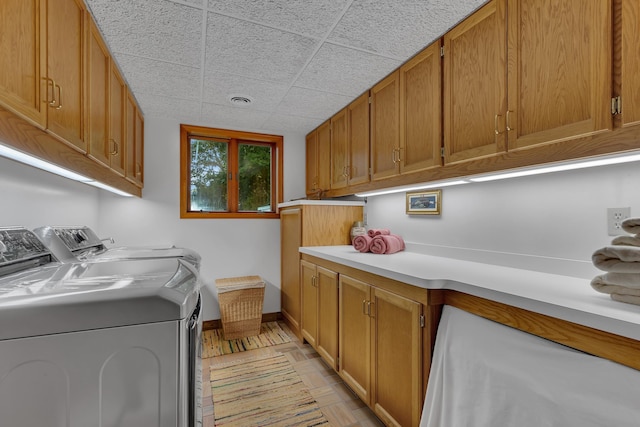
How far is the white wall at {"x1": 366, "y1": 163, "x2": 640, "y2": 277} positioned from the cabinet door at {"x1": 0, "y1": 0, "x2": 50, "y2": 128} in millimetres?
2086

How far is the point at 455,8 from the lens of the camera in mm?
1432

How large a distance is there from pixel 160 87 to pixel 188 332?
2067mm

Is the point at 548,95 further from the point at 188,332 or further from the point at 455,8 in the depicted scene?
the point at 188,332

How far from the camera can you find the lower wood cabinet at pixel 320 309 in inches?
84.8

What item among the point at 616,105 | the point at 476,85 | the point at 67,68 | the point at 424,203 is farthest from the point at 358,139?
the point at 67,68

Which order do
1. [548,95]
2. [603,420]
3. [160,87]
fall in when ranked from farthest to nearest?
1. [160,87]
2. [548,95]
3. [603,420]

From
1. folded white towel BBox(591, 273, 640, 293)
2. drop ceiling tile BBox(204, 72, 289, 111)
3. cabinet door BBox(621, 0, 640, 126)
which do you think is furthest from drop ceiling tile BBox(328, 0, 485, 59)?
folded white towel BBox(591, 273, 640, 293)

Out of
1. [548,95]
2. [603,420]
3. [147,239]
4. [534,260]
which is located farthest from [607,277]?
[147,239]

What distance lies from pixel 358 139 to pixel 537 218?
4.60 ft

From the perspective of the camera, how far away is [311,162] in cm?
338

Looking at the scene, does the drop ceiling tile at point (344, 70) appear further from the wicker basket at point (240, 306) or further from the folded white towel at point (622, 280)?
the wicker basket at point (240, 306)

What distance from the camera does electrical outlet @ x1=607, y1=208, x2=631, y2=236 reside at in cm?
122

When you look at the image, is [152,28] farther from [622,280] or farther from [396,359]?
[622,280]

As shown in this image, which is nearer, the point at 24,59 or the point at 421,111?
the point at 24,59
